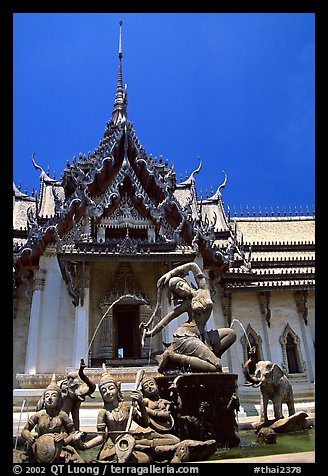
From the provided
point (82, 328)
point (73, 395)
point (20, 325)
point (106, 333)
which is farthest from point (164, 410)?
point (20, 325)

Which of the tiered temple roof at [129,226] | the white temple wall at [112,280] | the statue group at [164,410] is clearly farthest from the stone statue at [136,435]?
the white temple wall at [112,280]

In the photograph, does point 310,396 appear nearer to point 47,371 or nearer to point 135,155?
point 47,371

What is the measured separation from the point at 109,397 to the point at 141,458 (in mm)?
677

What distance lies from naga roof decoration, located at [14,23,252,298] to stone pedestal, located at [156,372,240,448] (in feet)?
22.7

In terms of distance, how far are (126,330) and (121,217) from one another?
11.0 feet

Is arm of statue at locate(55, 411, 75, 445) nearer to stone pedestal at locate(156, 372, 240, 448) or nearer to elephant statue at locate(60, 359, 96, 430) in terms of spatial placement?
elephant statue at locate(60, 359, 96, 430)

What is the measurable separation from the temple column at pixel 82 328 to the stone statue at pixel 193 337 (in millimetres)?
5805

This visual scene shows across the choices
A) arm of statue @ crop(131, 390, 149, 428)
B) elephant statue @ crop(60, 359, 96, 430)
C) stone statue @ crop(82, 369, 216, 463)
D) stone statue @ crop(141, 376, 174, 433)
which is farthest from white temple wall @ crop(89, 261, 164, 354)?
arm of statue @ crop(131, 390, 149, 428)

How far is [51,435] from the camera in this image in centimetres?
402

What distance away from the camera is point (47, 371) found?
460 inches

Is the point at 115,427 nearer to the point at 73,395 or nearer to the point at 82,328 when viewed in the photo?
the point at 73,395
